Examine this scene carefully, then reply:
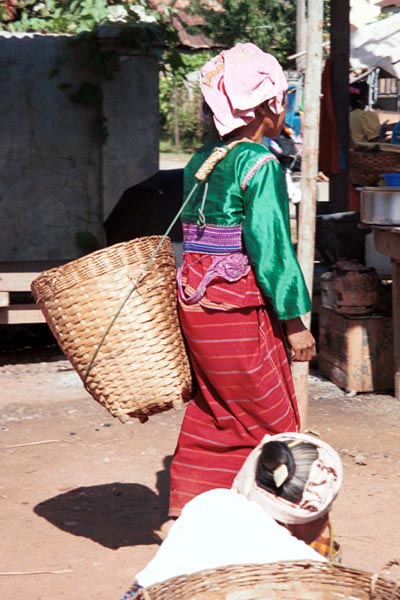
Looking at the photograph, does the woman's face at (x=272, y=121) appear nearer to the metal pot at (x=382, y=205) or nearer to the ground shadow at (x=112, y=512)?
the ground shadow at (x=112, y=512)

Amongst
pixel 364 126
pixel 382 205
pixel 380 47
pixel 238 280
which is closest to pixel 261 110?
pixel 238 280

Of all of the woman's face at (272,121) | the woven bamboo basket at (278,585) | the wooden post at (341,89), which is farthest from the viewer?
the wooden post at (341,89)

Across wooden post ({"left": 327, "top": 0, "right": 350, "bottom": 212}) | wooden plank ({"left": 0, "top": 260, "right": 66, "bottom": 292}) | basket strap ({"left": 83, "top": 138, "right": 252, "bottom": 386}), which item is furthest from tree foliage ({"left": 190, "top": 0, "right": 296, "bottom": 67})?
basket strap ({"left": 83, "top": 138, "right": 252, "bottom": 386})

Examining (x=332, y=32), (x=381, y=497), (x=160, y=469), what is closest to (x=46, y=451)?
(x=160, y=469)

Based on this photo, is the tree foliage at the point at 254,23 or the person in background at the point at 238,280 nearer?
the person in background at the point at 238,280

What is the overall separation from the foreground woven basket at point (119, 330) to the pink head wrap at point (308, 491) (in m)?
0.86

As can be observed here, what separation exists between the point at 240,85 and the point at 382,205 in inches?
103

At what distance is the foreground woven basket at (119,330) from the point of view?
340cm

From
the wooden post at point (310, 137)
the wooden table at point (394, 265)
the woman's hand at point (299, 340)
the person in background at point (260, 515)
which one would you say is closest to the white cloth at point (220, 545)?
the person in background at point (260, 515)

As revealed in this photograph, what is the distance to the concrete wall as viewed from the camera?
25.7 feet

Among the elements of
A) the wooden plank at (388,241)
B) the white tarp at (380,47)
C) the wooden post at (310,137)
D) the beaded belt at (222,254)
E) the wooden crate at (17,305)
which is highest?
the white tarp at (380,47)

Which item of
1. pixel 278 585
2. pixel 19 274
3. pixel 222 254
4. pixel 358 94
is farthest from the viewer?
pixel 358 94

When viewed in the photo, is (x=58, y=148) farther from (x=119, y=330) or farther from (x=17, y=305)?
(x=119, y=330)

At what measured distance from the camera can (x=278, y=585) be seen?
231 centimetres
